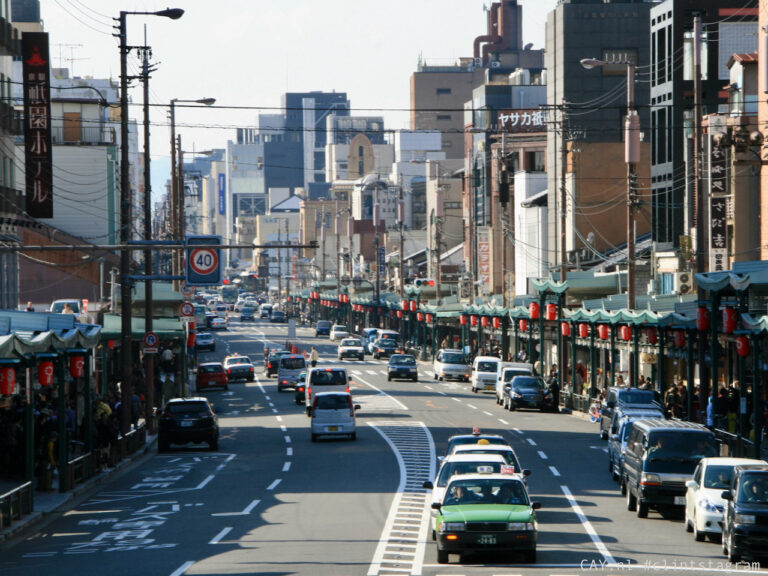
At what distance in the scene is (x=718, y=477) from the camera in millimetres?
23547

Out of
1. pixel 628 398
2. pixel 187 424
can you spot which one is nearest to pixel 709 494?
pixel 628 398

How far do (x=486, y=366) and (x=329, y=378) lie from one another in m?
18.5

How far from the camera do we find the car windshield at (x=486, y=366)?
70.1m

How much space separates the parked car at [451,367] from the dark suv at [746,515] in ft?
187

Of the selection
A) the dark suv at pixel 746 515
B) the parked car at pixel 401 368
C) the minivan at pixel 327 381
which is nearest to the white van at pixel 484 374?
the parked car at pixel 401 368

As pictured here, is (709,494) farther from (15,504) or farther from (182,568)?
(15,504)

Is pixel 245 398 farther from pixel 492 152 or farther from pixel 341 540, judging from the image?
pixel 492 152

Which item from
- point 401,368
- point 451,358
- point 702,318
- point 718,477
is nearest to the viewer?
point 718,477

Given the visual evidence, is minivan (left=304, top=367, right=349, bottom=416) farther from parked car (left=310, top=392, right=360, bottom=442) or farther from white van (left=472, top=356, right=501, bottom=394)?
white van (left=472, top=356, right=501, bottom=394)

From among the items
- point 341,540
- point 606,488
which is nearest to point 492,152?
point 606,488

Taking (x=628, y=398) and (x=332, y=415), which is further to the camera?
(x=332, y=415)

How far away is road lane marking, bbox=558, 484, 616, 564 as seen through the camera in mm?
21102

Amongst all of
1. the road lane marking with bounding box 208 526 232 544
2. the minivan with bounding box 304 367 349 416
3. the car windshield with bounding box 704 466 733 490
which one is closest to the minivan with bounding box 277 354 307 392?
the minivan with bounding box 304 367 349 416

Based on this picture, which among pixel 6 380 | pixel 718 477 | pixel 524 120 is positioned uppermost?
pixel 524 120
